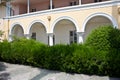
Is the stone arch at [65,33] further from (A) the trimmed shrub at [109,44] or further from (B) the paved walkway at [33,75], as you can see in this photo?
(A) the trimmed shrub at [109,44]

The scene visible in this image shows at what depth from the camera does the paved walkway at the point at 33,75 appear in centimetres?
1192

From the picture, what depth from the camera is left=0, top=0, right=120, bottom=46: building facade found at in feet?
70.7

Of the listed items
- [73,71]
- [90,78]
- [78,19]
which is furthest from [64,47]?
[78,19]

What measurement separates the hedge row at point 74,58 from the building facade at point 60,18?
4968mm

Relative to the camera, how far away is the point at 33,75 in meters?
13.0

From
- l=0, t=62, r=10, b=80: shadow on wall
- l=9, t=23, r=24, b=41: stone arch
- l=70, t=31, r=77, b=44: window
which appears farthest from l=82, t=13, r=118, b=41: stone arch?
l=0, t=62, r=10, b=80: shadow on wall

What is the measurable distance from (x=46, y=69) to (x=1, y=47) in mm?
4661

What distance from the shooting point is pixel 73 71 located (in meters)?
12.3

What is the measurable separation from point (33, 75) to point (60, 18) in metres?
12.4

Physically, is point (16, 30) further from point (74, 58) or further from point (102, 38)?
point (102, 38)

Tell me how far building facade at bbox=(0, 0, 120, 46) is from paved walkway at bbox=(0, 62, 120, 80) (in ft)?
17.7

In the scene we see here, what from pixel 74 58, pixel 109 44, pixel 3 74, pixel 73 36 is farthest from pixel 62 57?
pixel 73 36

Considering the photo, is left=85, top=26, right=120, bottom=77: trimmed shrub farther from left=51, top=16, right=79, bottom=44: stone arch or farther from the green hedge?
left=51, top=16, right=79, bottom=44: stone arch

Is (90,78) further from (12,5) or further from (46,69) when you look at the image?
(12,5)
